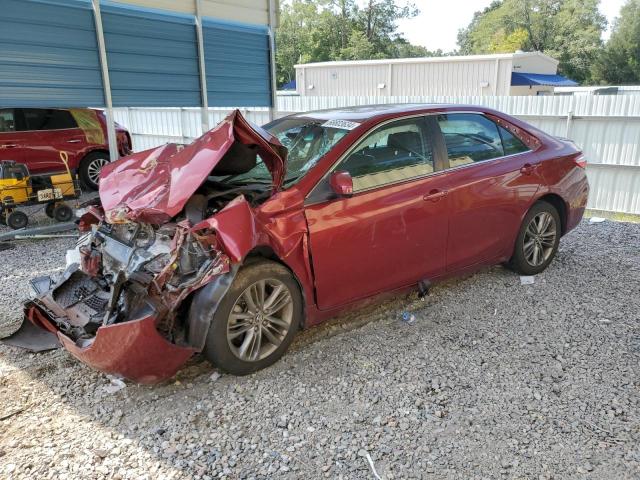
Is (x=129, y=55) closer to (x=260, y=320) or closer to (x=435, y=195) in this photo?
(x=435, y=195)

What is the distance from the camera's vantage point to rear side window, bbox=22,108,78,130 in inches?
373

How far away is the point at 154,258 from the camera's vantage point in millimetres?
3211

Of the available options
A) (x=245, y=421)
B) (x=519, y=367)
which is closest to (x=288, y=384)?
(x=245, y=421)

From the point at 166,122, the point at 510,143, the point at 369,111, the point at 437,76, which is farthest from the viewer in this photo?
the point at 437,76

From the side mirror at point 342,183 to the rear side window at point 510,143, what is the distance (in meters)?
1.95

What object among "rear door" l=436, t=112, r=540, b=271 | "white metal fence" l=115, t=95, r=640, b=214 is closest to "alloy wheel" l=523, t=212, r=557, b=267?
"rear door" l=436, t=112, r=540, b=271

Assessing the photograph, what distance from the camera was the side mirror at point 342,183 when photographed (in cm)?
345

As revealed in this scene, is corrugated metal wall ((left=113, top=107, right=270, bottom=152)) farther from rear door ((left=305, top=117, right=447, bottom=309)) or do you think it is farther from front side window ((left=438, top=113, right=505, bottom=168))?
rear door ((left=305, top=117, right=447, bottom=309))

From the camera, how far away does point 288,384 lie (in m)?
3.32

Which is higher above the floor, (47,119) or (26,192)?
(47,119)

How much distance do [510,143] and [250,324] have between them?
118 inches

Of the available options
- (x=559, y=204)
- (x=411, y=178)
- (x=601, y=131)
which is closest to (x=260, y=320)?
(x=411, y=178)

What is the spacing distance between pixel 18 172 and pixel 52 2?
2.59m

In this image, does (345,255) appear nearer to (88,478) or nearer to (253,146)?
(253,146)
